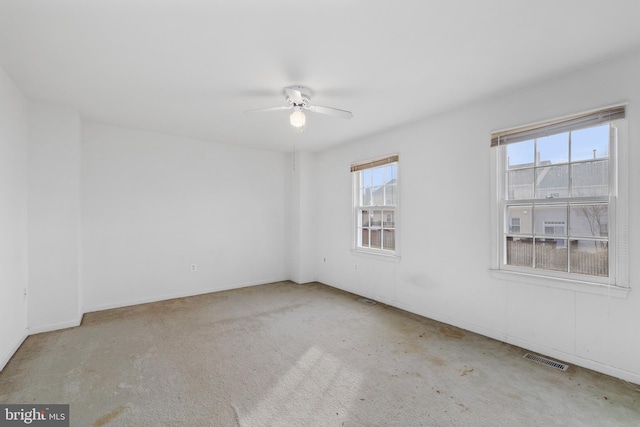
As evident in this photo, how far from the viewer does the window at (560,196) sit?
2.35 meters

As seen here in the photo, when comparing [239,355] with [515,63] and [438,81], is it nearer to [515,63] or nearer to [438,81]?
[438,81]

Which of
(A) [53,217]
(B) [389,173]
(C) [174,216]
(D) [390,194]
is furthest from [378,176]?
(A) [53,217]

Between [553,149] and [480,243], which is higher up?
[553,149]

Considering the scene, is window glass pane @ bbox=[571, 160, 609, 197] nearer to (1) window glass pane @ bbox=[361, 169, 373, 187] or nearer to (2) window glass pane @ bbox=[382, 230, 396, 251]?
(2) window glass pane @ bbox=[382, 230, 396, 251]

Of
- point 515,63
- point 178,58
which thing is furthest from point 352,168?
point 178,58

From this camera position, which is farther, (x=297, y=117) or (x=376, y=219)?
(x=376, y=219)

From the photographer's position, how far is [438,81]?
8.66 feet

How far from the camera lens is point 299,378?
2.29 m

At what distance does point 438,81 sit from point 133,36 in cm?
244

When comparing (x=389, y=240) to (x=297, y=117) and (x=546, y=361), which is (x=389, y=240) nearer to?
(x=546, y=361)

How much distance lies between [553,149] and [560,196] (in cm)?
44

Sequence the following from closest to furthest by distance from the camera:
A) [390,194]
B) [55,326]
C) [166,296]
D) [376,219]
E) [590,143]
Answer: [590,143], [55,326], [390,194], [166,296], [376,219]

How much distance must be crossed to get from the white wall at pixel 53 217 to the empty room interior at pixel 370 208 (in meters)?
0.02

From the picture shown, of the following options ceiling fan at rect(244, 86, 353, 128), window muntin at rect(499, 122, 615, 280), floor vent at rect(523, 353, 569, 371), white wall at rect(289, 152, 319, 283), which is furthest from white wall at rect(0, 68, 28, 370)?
window muntin at rect(499, 122, 615, 280)
